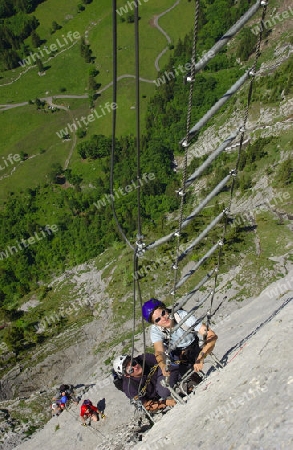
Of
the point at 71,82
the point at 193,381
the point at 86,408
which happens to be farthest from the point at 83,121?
the point at 193,381

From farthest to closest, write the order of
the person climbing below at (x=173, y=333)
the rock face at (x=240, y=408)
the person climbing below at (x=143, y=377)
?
1. the person climbing below at (x=143, y=377)
2. the person climbing below at (x=173, y=333)
3. the rock face at (x=240, y=408)

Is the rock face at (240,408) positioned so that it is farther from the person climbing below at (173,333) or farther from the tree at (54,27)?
the tree at (54,27)

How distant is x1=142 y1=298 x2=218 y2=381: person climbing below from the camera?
10.9 meters

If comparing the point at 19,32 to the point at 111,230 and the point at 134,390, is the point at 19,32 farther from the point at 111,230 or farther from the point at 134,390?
the point at 134,390

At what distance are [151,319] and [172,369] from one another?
3083 millimetres

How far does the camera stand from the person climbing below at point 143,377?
13.0 m

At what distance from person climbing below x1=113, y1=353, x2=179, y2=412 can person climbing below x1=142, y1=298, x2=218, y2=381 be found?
4.19 ft

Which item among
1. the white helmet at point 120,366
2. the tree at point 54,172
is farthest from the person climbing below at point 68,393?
the tree at point 54,172

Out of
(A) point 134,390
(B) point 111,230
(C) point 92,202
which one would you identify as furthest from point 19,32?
(A) point 134,390

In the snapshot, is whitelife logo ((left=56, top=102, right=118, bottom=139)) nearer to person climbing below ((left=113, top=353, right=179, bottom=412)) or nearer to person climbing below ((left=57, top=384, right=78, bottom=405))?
person climbing below ((left=57, top=384, right=78, bottom=405))

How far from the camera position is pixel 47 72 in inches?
5438

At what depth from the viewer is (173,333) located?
1162 cm

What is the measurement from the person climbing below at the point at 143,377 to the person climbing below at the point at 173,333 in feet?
4.19

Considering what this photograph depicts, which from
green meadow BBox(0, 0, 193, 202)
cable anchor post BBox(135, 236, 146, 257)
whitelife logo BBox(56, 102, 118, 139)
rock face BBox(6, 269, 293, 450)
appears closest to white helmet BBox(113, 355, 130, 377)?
rock face BBox(6, 269, 293, 450)
